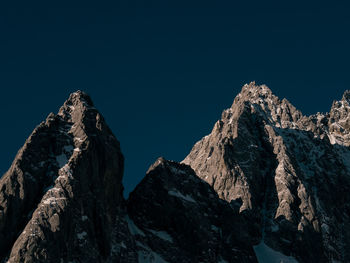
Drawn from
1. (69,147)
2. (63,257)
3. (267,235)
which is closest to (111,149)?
(69,147)

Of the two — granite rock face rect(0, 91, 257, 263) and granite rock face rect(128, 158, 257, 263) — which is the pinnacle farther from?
granite rock face rect(128, 158, 257, 263)

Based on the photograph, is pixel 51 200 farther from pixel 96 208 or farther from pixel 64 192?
pixel 96 208

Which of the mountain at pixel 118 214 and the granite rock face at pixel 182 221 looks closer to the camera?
the mountain at pixel 118 214

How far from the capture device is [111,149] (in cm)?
15900

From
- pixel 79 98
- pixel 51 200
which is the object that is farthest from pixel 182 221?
pixel 51 200

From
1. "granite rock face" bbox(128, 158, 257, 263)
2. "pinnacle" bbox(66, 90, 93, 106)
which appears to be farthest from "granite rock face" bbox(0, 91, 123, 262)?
"granite rock face" bbox(128, 158, 257, 263)

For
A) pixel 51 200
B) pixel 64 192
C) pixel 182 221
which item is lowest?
pixel 51 200

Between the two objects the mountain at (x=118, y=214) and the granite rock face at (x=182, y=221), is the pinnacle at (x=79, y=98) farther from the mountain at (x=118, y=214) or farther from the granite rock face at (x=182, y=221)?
the granite rock face at (x=182, y=221)

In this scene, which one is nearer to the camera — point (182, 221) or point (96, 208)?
point (96, 208)

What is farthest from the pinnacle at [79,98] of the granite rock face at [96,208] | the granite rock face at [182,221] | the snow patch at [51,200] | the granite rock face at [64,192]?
the snow patch at [51,200]

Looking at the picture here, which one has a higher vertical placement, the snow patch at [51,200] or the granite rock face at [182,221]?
the granite rock face at [182,221]

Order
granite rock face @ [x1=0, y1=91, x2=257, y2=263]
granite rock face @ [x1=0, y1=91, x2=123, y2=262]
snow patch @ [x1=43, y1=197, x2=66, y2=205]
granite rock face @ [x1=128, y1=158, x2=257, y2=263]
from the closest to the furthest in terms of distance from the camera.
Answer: granite rock face @ [x1=0, y1=91, x2=123, y2=262], granite rock face @ [x1=0, y1=91, x2=257, y2=263], snow patch @ [x1=43, y1=197, x2=66, y2=205], granite rock face @ [x1=128, y1=158, x2=257, y2=263]

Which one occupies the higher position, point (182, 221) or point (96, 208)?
point (182, 221)

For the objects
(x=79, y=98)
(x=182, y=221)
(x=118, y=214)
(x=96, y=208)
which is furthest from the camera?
(x=79, y=98)
